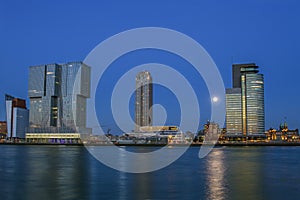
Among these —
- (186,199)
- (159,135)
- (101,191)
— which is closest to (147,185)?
(101,191)

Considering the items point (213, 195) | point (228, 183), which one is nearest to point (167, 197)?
point (213, 195)

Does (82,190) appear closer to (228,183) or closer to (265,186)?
(228,183)

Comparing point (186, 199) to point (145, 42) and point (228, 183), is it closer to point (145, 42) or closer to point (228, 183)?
point (228, 183)

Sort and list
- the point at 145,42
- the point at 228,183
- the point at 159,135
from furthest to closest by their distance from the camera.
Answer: the point at 159,135
the point at 145,42
the point at 228,183

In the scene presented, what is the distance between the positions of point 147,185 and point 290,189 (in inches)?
345

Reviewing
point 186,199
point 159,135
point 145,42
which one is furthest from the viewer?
point 159,135

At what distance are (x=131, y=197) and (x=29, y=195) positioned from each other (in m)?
5.47

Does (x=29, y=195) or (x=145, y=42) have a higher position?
(x=145, y=42)

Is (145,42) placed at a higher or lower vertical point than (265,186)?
higher

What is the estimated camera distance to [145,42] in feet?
117

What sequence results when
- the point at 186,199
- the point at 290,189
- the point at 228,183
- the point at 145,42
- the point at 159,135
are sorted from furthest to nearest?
the point at 159,135, the point at 145,42, the point at 228,183, the point at 290,189, the point at 186,199

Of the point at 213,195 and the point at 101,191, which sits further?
the point at 101,191

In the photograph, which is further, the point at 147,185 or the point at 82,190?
the point at 147,185

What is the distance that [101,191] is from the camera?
63.4 ft
